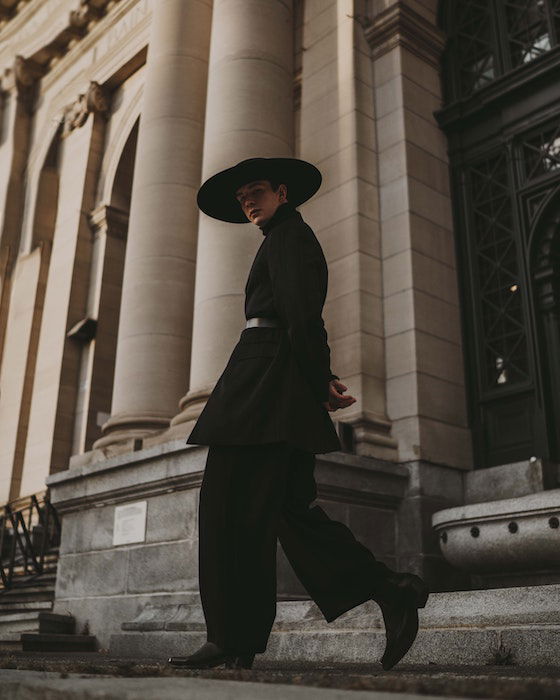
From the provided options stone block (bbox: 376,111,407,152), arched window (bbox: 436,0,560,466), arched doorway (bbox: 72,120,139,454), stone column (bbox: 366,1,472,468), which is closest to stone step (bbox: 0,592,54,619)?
stone column (bbox: 366,1,472,468)

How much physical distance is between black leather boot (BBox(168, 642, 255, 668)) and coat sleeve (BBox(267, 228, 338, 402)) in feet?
4.11

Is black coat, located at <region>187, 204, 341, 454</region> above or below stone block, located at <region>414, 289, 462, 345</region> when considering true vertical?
below

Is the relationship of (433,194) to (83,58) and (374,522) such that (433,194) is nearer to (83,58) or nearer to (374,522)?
(374,522)

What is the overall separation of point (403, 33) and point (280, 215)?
8482 mm

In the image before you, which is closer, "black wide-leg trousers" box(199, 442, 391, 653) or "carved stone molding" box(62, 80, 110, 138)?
"black wide-leg trousers" box(199, 442, 391, 653)

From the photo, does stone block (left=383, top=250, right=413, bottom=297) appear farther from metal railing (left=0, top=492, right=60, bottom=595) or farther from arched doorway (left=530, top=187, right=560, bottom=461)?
metal railing (left=0, top=492, right=60, bottom=595)

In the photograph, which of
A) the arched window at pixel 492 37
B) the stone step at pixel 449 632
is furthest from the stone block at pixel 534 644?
the arched window at pixel 492 37

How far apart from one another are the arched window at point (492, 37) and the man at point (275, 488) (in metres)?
8.56

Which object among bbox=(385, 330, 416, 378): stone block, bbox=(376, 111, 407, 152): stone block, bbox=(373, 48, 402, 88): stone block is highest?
bbox=(373, 48, 402, 88): stone block

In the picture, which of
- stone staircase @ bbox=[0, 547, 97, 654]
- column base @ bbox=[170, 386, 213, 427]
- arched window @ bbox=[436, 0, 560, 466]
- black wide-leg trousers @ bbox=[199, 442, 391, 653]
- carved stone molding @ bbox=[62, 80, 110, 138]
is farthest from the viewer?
carved stone molding @ bbox=[62, 80, 110, 138]

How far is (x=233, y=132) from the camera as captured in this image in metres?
11.2

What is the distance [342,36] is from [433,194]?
2767 mm

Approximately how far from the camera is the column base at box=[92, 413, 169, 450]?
11.3 metres

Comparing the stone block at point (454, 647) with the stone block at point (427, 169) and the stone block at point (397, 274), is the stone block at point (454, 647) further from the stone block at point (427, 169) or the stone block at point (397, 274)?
the stone block at point (427, 169)
